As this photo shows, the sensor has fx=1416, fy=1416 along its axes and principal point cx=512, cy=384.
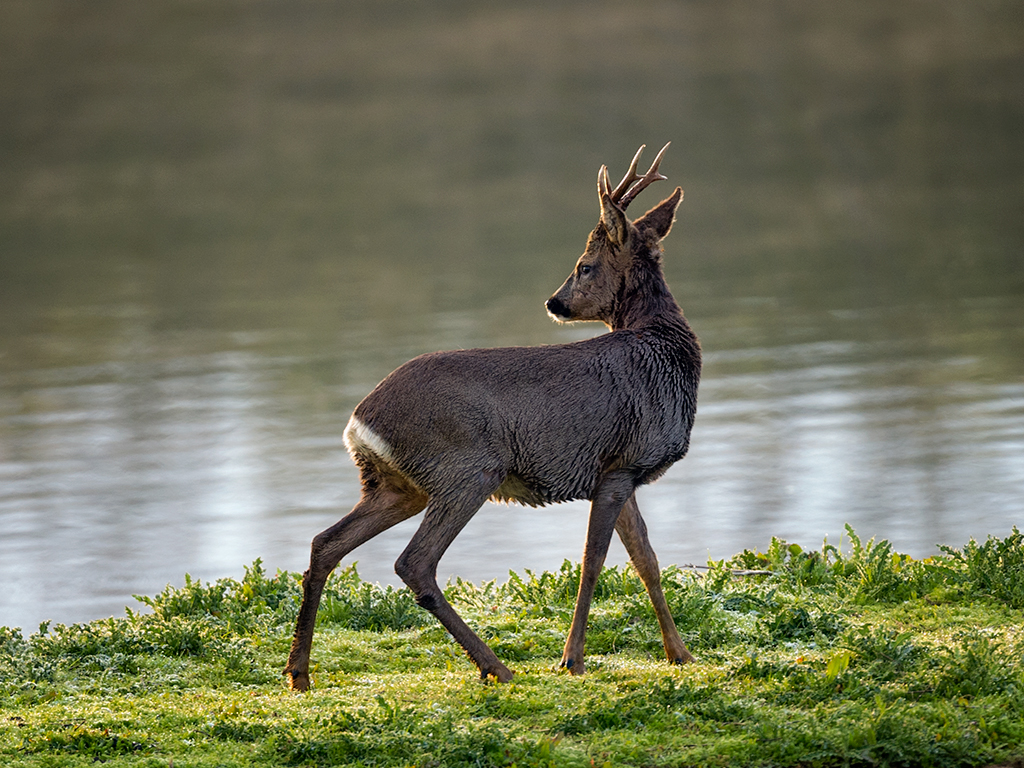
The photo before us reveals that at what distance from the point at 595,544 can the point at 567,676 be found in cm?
66

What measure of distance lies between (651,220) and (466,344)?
1111cm

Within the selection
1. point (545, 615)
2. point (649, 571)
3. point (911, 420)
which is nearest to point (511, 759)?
point (649, 571)

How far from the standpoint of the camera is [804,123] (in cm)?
4484

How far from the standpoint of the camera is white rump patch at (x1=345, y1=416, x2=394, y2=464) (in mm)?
6781

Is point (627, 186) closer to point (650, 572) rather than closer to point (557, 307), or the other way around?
point (557, 307)

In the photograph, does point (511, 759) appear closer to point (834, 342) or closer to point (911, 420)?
point (911, 420)

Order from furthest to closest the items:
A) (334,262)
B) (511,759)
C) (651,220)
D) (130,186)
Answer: (130,186)
(334,262)
(651,220)
(511,759)

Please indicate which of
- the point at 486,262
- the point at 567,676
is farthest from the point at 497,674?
the point at 486,262

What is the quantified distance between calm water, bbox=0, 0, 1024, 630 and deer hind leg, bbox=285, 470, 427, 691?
10.9 ft

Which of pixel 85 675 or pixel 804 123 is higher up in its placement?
pixel 804 123

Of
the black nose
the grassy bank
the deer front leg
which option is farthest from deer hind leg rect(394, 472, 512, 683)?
the black nose

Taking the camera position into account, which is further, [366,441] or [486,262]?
[486,262]

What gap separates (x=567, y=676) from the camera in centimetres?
672

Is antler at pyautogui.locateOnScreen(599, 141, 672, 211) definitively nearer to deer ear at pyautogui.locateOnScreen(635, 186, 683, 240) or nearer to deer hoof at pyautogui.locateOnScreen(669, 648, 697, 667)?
deer ear at pyautogui.locateOnScreen(635, 186, 683, 240)
